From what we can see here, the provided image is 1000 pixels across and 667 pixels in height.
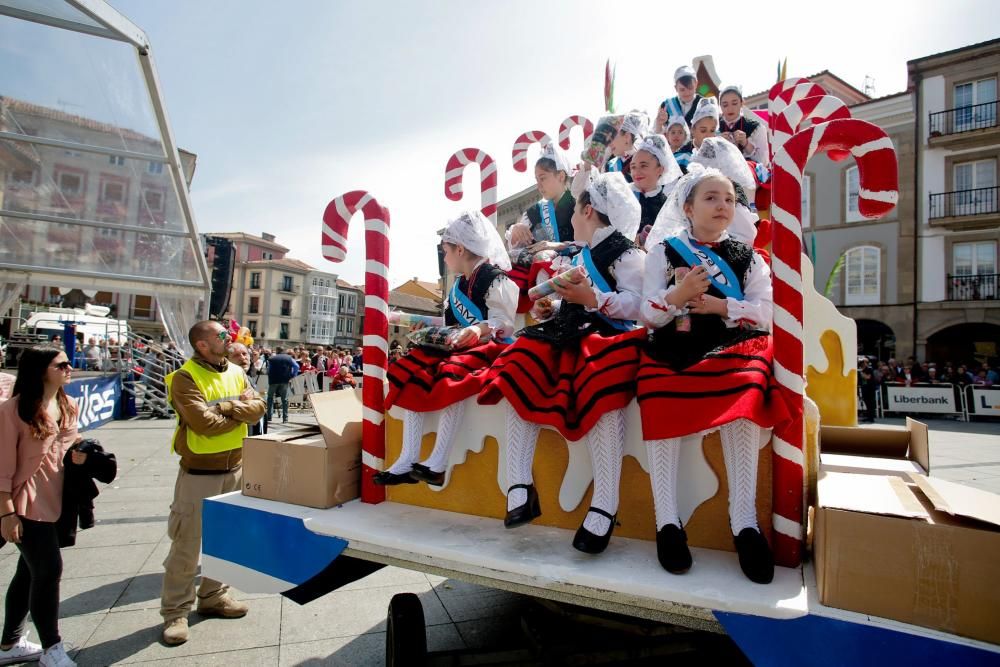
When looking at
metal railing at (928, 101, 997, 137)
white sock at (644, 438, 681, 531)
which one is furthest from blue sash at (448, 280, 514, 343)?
metal railing at (928, 101, 997, 137)

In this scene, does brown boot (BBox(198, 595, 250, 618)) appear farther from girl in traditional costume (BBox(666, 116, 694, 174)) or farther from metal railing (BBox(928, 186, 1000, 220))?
metal railing (BBox(928, 186, 1000, 220))

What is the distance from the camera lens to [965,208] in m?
19.5

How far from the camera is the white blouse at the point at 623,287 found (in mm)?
2268

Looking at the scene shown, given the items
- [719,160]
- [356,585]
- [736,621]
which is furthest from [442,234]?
[356,585]

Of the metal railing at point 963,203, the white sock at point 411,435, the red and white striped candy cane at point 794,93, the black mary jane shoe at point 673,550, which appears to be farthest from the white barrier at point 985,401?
the white sock at point 411,435

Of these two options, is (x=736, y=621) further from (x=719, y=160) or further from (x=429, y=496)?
(x=719, y=160)

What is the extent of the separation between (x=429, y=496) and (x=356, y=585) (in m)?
2.05

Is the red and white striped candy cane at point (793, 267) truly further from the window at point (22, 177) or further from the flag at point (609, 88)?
the window at point (22, 177)

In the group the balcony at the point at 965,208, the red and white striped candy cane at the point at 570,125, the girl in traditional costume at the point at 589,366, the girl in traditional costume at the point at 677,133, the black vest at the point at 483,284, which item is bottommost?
the girl in traditional costume at the point at 589,366

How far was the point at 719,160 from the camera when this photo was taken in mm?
3082

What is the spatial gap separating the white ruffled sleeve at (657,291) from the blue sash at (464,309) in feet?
2.88

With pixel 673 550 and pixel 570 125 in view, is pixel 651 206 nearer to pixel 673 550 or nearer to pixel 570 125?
pixel 673 550

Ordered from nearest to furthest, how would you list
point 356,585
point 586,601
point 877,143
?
point 586,601 < point 877,143 < point 356,585

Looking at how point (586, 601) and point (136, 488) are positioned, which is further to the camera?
point (136, 488)
